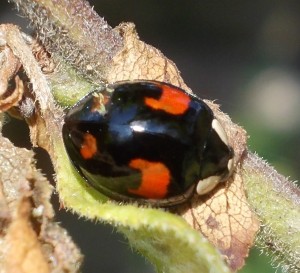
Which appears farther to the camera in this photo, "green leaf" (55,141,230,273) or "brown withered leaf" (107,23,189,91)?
"brown withered leaf" (107,23,189,91)

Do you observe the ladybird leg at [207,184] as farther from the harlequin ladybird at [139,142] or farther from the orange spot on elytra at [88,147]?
the orange spot on elytra at [88,147]

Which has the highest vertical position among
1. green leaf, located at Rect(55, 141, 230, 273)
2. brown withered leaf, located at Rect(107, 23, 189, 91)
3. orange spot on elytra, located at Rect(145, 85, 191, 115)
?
brown withered leaf, located at Rect(107, 23, 189, 91)

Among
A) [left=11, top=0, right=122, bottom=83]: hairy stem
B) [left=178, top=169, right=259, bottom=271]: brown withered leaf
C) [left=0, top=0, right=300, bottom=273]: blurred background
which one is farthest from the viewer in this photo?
[left=0, top=0, right=300, bottom=273]: blurred background

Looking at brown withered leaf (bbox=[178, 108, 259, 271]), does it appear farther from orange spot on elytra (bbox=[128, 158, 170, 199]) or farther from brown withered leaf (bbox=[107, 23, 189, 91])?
brown withered leaf (bbox=[107, 23, 189, 91])

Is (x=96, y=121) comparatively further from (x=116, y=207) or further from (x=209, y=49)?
(x=209, y=49)

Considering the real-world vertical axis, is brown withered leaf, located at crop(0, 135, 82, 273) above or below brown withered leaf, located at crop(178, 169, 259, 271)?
below

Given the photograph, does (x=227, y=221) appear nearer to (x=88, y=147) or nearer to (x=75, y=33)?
(x=88, y=147)

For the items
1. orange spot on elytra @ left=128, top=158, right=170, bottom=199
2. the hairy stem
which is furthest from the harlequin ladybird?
the hairy stem

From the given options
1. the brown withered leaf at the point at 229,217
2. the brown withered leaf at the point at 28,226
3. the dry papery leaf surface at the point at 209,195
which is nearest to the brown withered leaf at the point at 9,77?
the dry papery leaf surface at the point at 209,195
